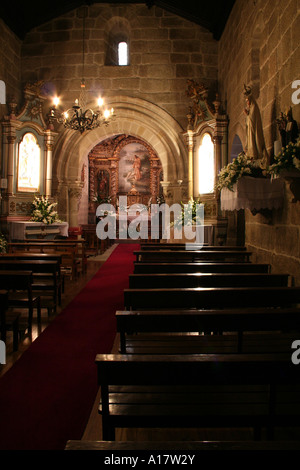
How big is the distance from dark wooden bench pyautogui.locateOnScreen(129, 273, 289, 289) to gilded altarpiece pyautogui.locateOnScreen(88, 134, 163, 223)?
1433 centimetres

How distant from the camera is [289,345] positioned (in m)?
2.77

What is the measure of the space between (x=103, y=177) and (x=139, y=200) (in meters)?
2.22

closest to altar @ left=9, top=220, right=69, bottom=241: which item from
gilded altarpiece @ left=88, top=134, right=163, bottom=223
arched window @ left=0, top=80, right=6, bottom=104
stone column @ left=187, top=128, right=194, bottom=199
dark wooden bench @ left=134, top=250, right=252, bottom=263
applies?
arched window @ left=0, top=80, right=6, bottom=104

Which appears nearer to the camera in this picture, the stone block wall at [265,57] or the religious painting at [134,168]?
the stone block wall at [265,57]

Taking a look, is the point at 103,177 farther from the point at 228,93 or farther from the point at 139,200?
the point at 228,93

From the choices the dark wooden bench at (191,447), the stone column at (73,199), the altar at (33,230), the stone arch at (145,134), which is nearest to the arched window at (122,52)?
the stone arch at (145,134)

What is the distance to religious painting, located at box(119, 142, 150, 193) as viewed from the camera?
18406mm

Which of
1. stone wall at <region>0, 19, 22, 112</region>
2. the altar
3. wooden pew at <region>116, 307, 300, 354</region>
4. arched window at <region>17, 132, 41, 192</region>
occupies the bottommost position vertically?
wooden pew at <region>116, 307, 300, 354</region>

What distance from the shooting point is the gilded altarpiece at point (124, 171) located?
18.1 meters

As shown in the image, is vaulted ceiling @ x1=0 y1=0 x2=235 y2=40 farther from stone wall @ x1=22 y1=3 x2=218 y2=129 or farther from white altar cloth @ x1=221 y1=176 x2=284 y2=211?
white altar cloth @ x1=221 y1=176 x2=284 y2=211

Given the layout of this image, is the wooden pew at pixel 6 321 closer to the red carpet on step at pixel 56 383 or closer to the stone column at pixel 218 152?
the red carpet on step at pixel 56 383

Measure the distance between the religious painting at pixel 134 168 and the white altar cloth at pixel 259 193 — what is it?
1338cm

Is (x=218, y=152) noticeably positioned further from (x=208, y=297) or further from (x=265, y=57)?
(x=208, y=297)

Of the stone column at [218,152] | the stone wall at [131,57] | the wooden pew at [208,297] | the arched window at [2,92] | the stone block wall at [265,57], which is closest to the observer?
the wooden pew at [208,297]
